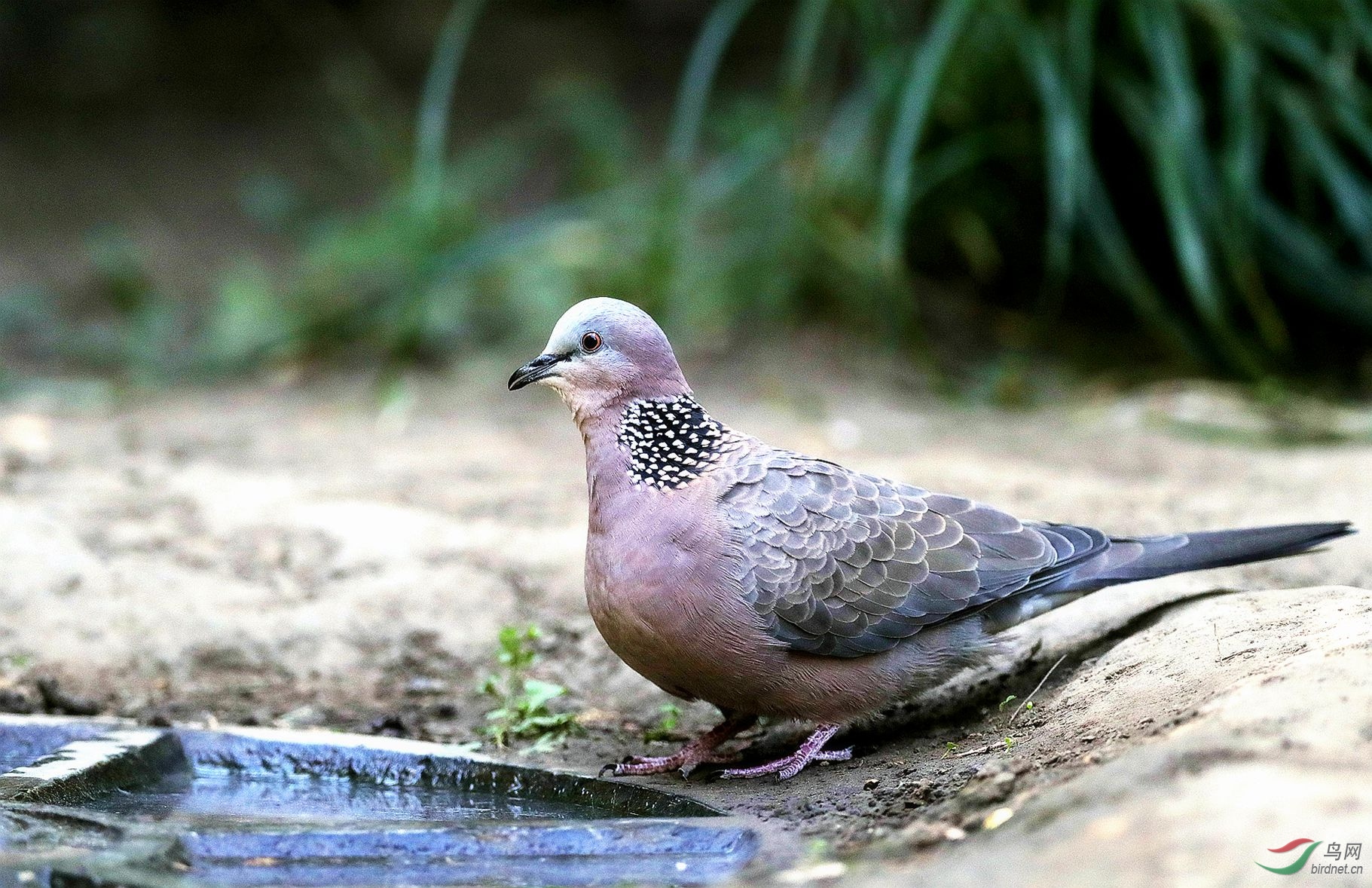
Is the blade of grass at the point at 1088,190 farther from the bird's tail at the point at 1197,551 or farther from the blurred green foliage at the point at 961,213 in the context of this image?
the bird's tail at the point at 1197,551

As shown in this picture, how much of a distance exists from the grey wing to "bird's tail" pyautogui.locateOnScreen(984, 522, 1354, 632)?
0.05 meters

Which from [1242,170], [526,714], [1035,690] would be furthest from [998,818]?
[1242,170]

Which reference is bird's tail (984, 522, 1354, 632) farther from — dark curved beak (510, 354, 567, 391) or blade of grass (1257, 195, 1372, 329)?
blade of grass (1257, 195, 1372, 329)

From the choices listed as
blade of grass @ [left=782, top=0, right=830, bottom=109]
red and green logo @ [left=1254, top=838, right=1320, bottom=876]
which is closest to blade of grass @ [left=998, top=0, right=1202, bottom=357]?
blade of grass @ [left=782, top=0, right=830, bottom=109]

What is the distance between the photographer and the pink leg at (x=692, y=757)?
11.2 ft

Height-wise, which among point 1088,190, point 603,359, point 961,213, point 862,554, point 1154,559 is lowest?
point 1154,559

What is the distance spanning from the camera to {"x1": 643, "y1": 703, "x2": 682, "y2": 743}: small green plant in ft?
12.3

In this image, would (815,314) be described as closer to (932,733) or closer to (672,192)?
(672,192)

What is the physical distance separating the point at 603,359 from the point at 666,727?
3.40 ft

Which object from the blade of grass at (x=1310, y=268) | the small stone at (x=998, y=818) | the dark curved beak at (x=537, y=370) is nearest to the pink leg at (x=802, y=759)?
the small stone at (x=998, y=818)

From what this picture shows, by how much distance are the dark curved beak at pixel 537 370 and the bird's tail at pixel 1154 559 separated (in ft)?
4.20

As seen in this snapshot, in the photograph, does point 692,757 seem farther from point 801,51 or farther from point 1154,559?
point 801,51

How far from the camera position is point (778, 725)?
3.88 meters

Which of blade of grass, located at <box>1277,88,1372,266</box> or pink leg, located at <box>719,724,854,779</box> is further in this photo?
blade of grass, located at <box>1277,88,1372,266</box>
